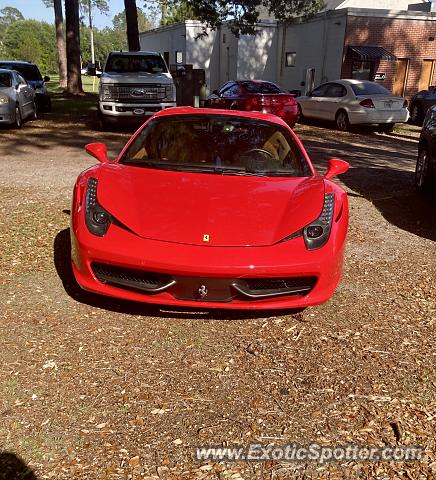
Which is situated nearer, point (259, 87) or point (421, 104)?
point (259, 87)

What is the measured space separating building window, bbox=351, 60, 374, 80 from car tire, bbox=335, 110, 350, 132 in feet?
29.6

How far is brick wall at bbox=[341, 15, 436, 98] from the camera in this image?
23.4 metres

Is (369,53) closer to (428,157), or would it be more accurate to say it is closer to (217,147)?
(428,157)

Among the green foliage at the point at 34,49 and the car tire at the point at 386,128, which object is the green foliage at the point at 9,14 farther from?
the car tire at the point at 386,128

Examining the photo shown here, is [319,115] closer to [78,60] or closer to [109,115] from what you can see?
[109,115]

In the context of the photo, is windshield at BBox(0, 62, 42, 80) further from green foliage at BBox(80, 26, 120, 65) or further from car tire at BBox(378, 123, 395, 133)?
green foliage at BBox(80, 26, 120, 65)

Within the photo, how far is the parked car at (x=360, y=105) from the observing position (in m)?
15.3

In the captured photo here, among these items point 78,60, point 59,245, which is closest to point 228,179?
point 59,245

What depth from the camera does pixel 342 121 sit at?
16109 millimetres

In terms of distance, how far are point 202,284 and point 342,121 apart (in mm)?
14146

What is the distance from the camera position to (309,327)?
3637mm

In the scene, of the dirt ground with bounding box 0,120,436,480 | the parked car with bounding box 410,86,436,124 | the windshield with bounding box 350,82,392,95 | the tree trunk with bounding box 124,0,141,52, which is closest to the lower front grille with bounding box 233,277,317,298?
the dirt ground with bounding box 0,120,436,480

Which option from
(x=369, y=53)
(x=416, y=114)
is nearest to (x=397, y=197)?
(x=416, y=114)

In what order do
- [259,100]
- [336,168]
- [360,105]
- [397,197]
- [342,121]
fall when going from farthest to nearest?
[342,121], [360,105], [259,100], [397,197], [336,168]
